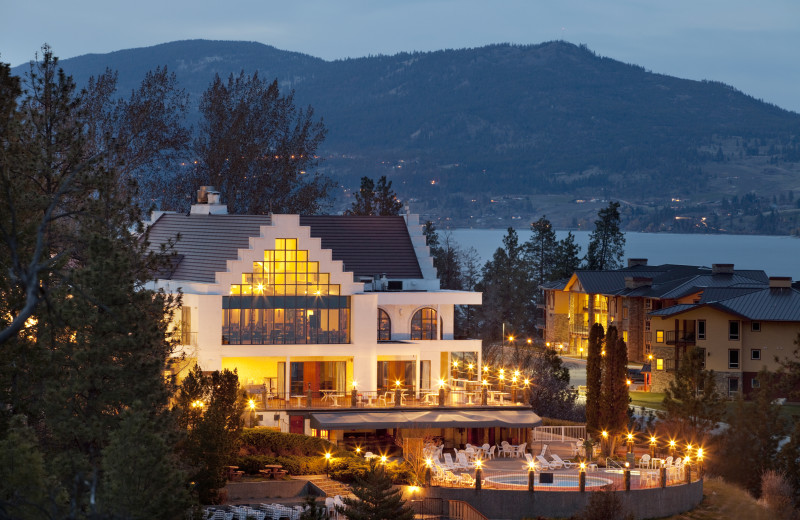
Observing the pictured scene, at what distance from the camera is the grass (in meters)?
40.7

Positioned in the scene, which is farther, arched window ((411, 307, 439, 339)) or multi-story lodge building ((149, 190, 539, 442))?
arched window ((411, 307, 439, 339))

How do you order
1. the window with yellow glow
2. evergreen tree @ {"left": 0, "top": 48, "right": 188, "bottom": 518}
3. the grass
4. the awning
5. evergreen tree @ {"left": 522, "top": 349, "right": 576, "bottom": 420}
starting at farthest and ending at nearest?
1. evergreen tree @ {"left": 522, "top": 349, "right": 576, "bottom": 420}
2. the window with yellow glow
3. the awning
4. the grass
5. evergreen tree @ {"left": 0, "top": 48, "right": 188, "bottom": 518}

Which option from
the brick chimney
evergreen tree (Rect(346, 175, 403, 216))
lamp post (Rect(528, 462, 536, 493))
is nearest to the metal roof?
the brick chimney

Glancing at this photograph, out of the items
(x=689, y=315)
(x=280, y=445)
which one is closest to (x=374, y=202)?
(x=689, y=315)

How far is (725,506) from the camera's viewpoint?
4197 centimetres

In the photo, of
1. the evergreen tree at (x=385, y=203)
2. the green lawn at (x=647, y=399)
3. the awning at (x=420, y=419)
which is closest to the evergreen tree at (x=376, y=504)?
the awning at (x=420, y=419)

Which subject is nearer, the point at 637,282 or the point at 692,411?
the point at 692,411

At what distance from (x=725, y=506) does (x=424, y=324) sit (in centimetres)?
1587

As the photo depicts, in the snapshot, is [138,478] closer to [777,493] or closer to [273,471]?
[273,471]

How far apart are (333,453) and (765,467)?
16.4 m

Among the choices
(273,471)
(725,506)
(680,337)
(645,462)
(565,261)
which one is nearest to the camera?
(273,471)

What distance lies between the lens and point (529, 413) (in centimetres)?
4653

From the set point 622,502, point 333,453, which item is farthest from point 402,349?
point 622,502

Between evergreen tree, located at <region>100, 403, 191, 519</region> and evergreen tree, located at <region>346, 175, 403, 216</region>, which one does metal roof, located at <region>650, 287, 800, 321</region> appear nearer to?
evergreen tree, located at <region>346, 175, 403, 216</region>
